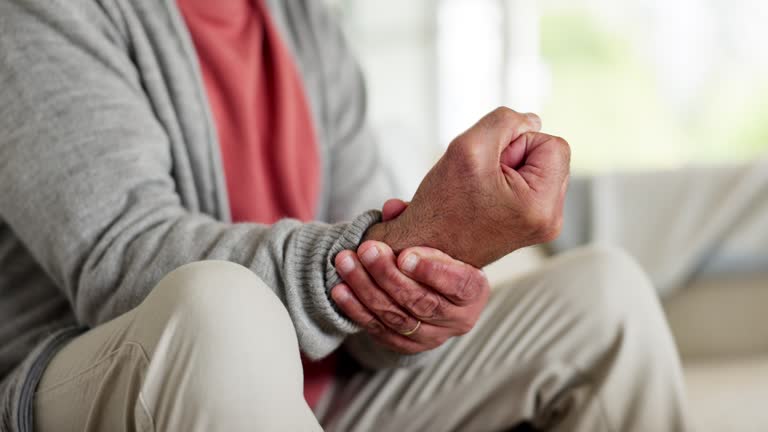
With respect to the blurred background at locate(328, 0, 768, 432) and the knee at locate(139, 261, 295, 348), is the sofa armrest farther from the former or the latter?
the blurred background at locate(328, 0, 768, 432)

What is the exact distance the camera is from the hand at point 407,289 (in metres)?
0.66

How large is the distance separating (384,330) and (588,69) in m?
2.73

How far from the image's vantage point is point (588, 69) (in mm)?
3234

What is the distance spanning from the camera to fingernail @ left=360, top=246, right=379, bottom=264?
66cm

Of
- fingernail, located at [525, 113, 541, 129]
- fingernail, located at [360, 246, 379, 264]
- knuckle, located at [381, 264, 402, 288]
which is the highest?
fingernail, located at [525, 113, 541, 129]

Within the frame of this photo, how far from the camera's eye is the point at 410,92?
314 cm

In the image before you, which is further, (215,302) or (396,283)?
(396,283)

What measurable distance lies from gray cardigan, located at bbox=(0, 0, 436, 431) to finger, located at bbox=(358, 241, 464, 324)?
1.2 inches

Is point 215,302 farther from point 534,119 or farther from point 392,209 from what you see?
point 534,119

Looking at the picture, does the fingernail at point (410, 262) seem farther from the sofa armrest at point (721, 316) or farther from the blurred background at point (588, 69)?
the blurred background at point (588, 69)

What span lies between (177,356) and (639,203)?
3.52 ft

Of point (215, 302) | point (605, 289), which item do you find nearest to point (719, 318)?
point (605, 289)

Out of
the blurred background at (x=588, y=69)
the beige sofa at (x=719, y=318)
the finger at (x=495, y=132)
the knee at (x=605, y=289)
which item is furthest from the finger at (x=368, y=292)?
the blurred background at (x=588, y=69)

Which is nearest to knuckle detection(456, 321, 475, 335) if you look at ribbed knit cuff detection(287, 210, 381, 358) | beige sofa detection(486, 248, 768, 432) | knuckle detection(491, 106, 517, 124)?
ribbed knit cuff detection(287, 210, 381, 358)
